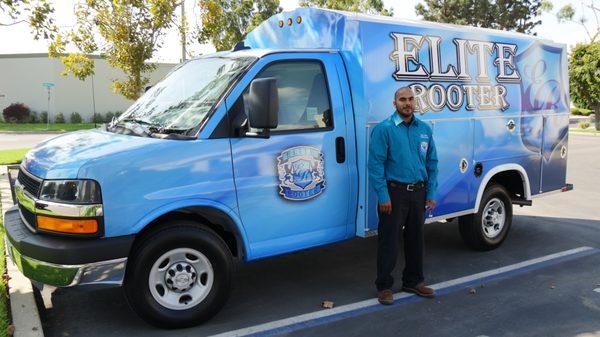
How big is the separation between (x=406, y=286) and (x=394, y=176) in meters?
1.15

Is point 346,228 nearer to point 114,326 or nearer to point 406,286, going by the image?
point 406,286

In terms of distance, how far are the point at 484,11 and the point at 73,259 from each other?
45.3m

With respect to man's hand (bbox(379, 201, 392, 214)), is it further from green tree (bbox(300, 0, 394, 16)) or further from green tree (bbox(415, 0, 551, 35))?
green tree (bbox(415, 0, 551, 35))

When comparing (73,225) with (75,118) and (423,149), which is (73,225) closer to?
(423,149)

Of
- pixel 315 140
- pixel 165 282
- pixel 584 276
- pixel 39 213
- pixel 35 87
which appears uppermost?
pixel 35 87

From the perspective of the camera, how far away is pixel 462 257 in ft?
20.1

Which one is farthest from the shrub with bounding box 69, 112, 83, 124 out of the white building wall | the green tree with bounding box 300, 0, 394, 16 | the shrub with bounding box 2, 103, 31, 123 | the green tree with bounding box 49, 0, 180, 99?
the green tree with bounding box 49, 0, 180, 99

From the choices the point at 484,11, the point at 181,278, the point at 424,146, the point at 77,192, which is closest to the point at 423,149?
the point at 424,146

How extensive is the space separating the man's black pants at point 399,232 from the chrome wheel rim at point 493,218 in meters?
1.71

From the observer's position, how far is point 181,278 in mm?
4055

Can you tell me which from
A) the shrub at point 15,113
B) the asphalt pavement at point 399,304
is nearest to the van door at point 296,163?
the asphalt pavement at point 399,304

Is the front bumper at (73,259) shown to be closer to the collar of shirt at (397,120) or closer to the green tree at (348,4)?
the collar of shirt at (397,120)

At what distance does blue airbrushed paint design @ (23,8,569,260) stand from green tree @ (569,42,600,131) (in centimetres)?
2330

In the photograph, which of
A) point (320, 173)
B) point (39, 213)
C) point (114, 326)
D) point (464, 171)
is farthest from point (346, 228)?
point (39, 213)
